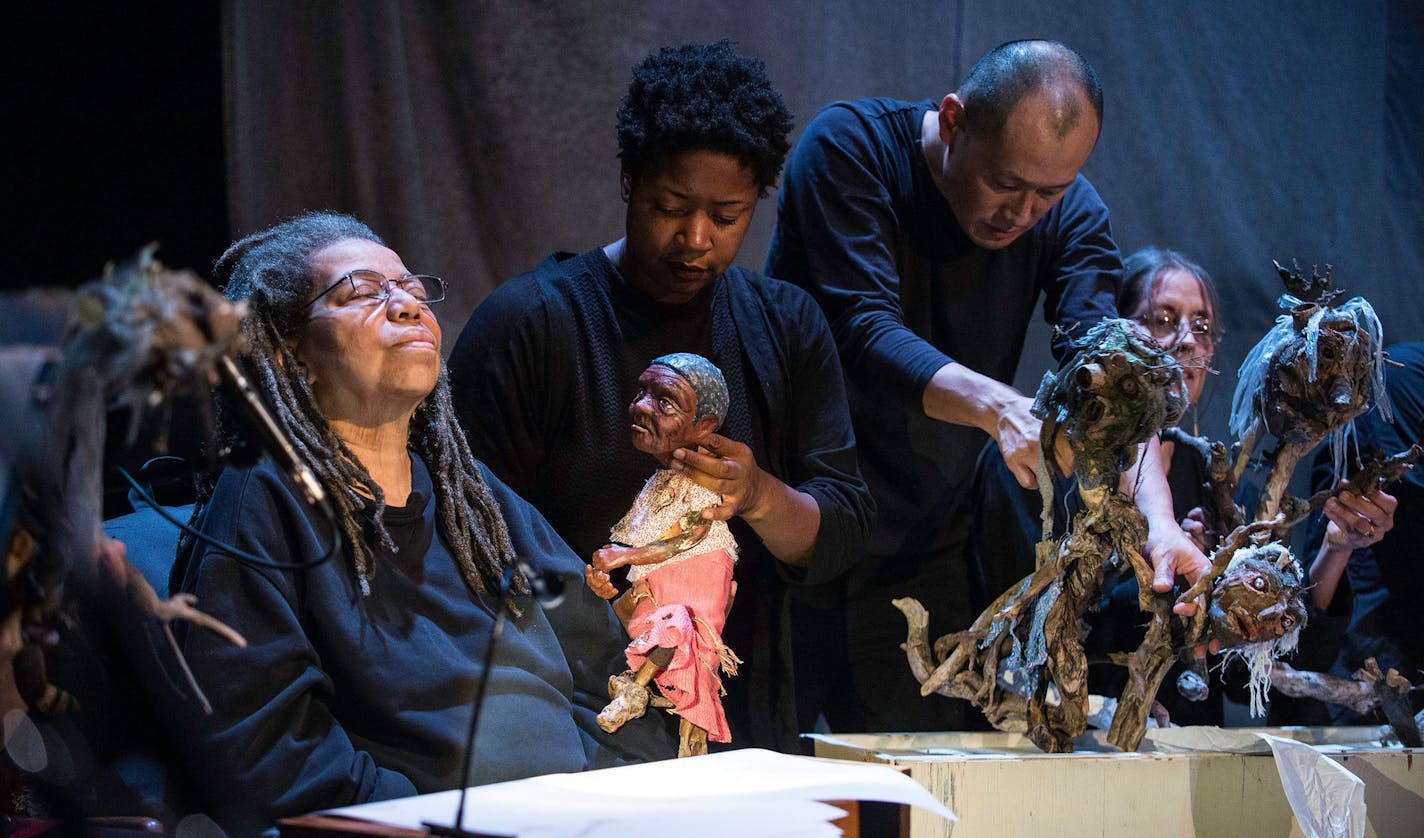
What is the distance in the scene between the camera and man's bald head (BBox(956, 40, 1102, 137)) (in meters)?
2.34

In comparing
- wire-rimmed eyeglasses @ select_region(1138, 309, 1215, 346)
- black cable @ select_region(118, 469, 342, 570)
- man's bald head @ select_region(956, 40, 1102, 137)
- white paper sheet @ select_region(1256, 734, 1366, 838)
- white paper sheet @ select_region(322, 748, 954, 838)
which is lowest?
white paper sheet @ select_region(1256, 734, 1366, 838)

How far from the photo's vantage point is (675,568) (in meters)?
1.86

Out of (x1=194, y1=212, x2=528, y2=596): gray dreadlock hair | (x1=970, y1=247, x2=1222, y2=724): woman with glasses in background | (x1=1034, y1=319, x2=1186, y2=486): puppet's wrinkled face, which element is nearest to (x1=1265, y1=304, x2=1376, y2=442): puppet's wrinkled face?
(x1=970, y1=247, x2=1222, y2=724): woman with glasses in background

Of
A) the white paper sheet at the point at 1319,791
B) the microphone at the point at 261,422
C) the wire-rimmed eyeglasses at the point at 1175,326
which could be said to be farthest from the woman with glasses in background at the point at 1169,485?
the microphone at the point at 261,422

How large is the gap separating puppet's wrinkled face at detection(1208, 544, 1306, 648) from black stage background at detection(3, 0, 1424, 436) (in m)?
1.69

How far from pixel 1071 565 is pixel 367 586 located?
3.65 feet

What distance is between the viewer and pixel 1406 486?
2734 mm

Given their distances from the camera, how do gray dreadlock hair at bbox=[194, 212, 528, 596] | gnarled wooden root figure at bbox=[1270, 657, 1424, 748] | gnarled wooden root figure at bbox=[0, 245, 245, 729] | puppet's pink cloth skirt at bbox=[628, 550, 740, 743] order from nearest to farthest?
gnarled wooden root figure at bbox=[0, 245, 245, 729]
gray dreadlock hair at bbox=[194, 212, 528, 596]
puppet's pink cloth skirt at bbox=[628, 550, 740, 743]
gnarled wooden root figure at bbox=[1270, 657, 1424, 748]

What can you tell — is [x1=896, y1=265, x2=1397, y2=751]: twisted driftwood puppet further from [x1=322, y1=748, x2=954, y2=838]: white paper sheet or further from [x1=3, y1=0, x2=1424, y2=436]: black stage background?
[x1=3, y1=0, x2=1424, y2=436]: black stage background

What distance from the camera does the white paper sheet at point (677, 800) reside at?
1040 millimetres

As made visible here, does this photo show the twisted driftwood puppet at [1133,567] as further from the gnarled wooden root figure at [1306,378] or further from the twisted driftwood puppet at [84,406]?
the twisted driftwood puppet at [84,406]

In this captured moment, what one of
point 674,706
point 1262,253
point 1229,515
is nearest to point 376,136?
point 674,706

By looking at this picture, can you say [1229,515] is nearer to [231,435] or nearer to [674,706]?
[674,706]

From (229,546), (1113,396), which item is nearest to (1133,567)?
(1113,396)
